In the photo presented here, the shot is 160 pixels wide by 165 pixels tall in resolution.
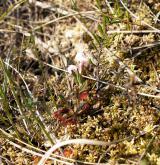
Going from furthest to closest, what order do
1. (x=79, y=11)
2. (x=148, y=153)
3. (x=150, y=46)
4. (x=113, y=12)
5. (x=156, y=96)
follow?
→ (x=79, y=11) < (x=113, y=12) < (x=150, y=46) < (x=156, y=96) < (x=148, y=153)

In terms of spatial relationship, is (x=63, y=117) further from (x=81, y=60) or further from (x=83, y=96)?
(x=81, y=60)

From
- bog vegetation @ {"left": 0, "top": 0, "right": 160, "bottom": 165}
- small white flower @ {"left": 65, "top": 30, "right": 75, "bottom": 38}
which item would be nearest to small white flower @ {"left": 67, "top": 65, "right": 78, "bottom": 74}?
bog vegetation @ {"left": 0, "top": 0, "right": 160, "bottom": 165}

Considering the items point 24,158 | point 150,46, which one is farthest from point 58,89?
point 150,46

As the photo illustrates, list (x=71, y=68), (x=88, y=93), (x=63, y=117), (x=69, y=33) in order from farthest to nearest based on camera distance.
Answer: (x=69, y=33) → (x=71, y=68) → (x=88, y=93) → (x=63, y=117)

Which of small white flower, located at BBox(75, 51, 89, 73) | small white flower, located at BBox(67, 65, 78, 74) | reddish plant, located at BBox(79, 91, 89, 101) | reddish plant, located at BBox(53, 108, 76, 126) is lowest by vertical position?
reddish plant, located at BBox(53, 108, 76, 126)

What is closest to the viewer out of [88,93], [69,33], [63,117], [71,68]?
[63,117]

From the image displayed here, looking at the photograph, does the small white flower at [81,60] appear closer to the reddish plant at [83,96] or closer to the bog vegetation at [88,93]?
the bog vegetation at [88,93]

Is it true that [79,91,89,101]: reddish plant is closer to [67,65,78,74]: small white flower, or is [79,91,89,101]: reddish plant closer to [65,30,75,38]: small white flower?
[67,65,78,74]: small white flower

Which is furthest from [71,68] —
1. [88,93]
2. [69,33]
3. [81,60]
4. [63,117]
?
[69,33]

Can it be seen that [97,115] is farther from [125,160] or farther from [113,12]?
[113,12]

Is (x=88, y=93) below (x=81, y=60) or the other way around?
below

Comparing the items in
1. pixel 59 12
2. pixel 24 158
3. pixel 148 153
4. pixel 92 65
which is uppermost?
pixel 59 12
